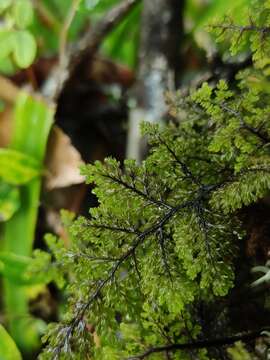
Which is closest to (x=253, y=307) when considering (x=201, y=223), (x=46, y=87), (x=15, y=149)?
(x=201, y=223)

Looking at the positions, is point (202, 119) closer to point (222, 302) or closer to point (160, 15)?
point (222, 302)

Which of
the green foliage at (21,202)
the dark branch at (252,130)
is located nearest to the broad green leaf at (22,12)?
the green foliage at (21,202)

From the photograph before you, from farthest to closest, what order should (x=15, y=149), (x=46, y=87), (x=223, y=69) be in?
(x=46, y=87) → (x=15, y=149) → (x=223, y=69)

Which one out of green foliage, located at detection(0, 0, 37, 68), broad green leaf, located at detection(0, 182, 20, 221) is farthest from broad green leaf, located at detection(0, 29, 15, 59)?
broad green leaf, located at detection(0, 182, 20, 221)

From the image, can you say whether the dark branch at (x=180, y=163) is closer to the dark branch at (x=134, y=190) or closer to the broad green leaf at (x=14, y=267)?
the dark branch at (x=134, y=190)

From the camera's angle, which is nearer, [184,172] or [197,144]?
[184,172]

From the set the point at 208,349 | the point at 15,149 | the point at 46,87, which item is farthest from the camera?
the point at 46,87

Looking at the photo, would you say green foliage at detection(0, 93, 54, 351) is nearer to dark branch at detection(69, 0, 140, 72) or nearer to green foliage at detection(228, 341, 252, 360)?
dark branch at detection(69, 0, 140, 72)
